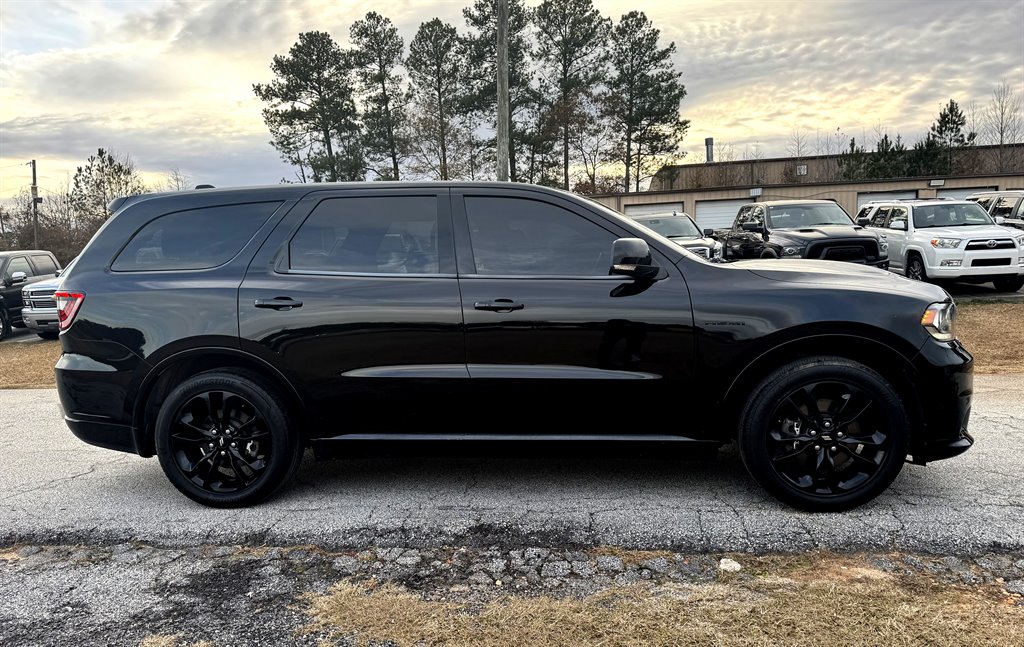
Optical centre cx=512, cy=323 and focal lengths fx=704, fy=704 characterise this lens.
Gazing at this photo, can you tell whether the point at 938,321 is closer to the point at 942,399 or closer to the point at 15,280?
A: the point at 942,399

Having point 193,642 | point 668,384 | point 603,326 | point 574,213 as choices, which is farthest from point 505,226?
point 193,642

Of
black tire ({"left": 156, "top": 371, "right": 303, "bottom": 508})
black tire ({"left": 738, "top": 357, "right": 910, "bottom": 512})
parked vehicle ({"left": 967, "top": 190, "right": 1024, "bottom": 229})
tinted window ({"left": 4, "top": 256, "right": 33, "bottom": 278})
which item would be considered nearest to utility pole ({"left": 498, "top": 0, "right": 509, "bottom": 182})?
tinted window ({"left": 4, "top": 256, "right": 33, "bottom": 278})

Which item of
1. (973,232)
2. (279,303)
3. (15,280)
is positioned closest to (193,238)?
(279,303)

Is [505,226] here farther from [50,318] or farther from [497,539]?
[50,318]

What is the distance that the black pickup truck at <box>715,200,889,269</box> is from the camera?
12148 mm

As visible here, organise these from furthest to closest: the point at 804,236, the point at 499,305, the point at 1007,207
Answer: the point at 1007,207 → the point at 804,236 → the point at 499,305

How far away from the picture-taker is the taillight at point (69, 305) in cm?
399

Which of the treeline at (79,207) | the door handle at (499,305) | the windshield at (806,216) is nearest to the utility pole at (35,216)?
the treeline at (79,207)

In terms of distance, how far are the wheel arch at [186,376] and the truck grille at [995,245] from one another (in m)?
13.3

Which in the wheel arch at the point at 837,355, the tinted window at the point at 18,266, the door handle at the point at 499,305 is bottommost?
the wheel arch at the point at 837,355

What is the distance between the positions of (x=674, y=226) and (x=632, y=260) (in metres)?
10.9

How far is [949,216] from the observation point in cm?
1395

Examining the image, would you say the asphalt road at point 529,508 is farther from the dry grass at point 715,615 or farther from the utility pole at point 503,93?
the utility pole at point 503,93

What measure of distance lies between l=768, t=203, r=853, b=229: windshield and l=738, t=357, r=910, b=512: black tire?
10.9m
